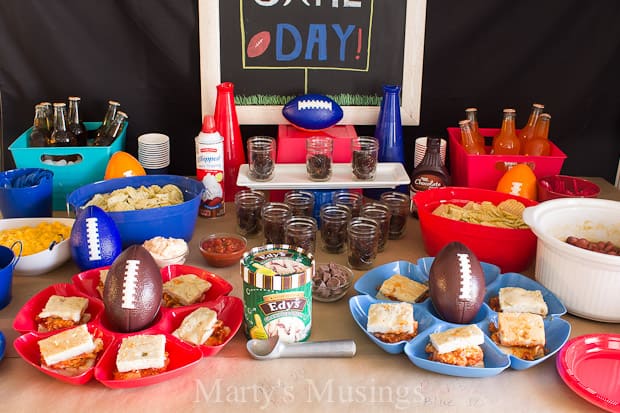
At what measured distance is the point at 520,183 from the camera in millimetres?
1754

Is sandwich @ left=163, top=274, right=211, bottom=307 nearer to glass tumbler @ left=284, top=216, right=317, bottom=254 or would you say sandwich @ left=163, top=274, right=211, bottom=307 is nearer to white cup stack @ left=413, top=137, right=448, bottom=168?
glass tumbler @ left=284, top=216, right=317, bottom=254

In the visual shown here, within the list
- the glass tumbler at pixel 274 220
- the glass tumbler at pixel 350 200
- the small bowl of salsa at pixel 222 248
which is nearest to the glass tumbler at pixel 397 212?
the glass tumbler at pixel 350 200

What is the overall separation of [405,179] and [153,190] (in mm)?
689

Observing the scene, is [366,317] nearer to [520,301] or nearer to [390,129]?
[520,301]

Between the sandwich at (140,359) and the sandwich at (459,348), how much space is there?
19.4 inches

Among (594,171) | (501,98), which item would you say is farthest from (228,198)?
(594,171)

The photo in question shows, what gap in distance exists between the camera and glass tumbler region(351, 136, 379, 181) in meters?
1.77

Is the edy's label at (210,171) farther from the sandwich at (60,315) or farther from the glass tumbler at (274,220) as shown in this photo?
the sandwich at (60,315)

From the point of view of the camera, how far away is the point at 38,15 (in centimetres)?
195

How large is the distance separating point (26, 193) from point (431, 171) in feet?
3.55

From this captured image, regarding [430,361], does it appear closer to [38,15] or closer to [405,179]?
[405,179]

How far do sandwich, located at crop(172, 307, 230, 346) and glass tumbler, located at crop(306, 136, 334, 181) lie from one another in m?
0.61

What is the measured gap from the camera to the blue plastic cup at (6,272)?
1.34m

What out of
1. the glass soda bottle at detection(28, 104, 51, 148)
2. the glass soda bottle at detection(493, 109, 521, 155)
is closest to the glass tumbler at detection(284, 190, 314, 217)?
the glass soda bottle at detection(493, 109, 521, 155)
